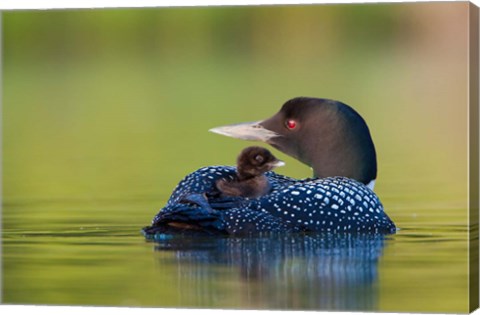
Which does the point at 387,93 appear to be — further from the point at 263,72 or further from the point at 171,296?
the point at 171,296

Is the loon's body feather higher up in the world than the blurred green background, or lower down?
lower down

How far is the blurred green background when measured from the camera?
38.4 feet

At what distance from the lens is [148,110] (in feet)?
41.7

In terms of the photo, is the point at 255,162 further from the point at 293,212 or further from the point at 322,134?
the point at 322,134

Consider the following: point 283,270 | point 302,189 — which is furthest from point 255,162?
point 283,270

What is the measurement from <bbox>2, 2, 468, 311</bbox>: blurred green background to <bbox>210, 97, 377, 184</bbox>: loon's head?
15 cm

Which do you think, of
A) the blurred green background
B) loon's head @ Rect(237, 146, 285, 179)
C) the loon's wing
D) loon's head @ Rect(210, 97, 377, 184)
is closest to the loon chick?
loon's head @ Rect(237, 146, 285, 179)

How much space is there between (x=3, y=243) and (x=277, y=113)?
5.27 feet

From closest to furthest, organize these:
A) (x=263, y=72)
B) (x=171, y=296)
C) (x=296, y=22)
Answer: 1. (x=171, y=296)
2. (x=296, y=22)
3. (x=263, y=72)

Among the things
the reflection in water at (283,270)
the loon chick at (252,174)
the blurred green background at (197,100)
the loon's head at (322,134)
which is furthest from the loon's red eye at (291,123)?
the reflection in water at (283,270)

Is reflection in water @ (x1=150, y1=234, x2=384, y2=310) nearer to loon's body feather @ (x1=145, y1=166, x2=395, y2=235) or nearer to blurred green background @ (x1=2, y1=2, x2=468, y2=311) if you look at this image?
loon's body feather @ (x1=145, y1=166, x2=395, y2=235)

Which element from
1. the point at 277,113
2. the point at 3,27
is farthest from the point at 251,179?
the point at 3,27

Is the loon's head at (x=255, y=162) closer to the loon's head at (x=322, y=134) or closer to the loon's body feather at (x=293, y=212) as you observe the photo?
the loon's body feather at (x=293, y=212)

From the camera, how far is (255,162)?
12.2 m
